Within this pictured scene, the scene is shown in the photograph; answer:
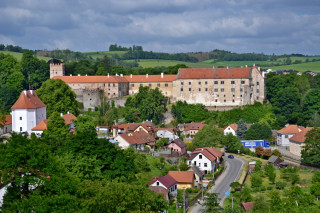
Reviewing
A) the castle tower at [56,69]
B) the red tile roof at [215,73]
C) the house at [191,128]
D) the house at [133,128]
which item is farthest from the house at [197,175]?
the castle tower at [56,69]

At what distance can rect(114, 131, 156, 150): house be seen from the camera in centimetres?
6094

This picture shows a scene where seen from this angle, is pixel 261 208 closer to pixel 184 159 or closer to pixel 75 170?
pixel 75 170

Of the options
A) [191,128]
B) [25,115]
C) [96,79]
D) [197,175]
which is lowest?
[197,175]

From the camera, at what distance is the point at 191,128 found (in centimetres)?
7419

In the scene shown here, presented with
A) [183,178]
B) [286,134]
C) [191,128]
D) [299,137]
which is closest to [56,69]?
[191,128]

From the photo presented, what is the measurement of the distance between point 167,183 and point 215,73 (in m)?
39.6

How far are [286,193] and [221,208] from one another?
9.00m

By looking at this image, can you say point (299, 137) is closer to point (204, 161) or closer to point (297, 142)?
point (297, 142)

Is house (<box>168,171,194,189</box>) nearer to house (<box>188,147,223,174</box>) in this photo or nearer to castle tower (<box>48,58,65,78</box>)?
house (<box>188,147,223,174</box>)

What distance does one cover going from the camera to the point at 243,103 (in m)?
78.9

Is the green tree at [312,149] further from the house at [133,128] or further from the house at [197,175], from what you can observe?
the house at [133,128]

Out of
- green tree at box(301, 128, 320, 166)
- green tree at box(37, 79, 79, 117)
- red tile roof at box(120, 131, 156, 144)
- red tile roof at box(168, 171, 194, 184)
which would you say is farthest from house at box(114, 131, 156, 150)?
green tree at box(301, 128, 320, 166)

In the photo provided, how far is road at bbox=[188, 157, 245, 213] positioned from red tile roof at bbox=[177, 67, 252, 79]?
19468 millimetres

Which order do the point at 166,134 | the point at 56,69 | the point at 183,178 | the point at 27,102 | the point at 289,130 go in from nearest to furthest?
the point at 183,178
the point at 27,102
the point at 166,134
the point at 289,130
the point at 56,69
